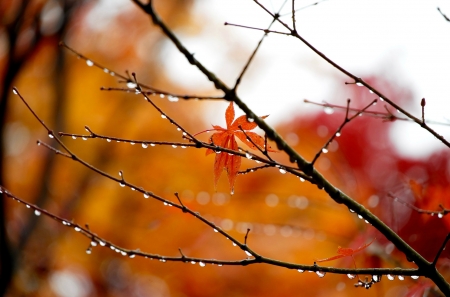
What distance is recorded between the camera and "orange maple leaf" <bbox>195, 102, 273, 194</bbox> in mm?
1235

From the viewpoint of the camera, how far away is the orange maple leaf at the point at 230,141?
4.05ft

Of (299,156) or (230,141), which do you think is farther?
(230,141)

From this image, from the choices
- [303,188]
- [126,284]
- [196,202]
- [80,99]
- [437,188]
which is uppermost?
[80,99]

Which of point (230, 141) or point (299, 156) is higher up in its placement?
point (230, 141)

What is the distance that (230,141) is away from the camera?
4.25 ft

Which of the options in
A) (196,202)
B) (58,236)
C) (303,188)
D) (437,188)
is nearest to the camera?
(437,188)

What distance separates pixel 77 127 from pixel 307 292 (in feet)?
10.9

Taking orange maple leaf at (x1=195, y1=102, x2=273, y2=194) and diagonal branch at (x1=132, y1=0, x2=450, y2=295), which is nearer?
diagonal branch at (x1=132, y1=0, x2=450, y2=295)

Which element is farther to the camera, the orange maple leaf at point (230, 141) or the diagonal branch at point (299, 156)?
the orange maple leaf at point (230, 141)

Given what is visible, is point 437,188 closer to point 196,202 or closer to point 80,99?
point 196,202

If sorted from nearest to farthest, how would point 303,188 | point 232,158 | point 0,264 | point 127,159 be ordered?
point 232,158, point 0,264, point 303,188, point 127,159

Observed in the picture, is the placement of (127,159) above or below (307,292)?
above

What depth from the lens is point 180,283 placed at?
4293 millimetres

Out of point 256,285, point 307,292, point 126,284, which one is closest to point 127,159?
point 126,284
